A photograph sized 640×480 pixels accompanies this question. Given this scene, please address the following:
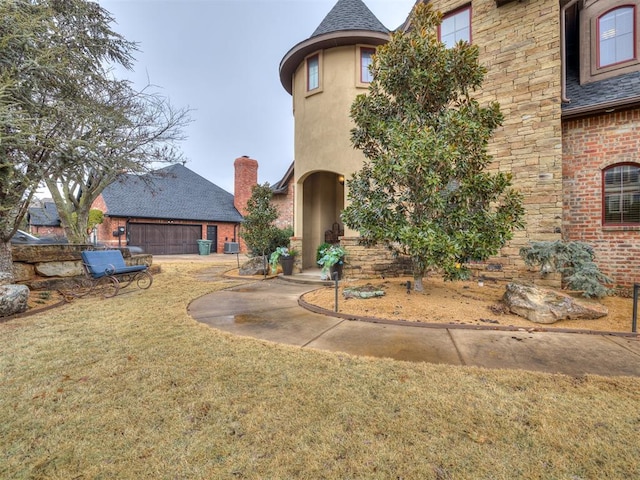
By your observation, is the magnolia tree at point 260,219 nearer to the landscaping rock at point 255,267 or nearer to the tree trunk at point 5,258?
Answer: the landscaping rock at point 255,267

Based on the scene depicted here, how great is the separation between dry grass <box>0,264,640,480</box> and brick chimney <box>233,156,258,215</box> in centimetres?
2018

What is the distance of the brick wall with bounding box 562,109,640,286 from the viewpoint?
244 inches

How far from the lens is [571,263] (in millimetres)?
5820

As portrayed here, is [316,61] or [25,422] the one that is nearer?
[25,422]

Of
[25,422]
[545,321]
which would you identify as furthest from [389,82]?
[25,422]

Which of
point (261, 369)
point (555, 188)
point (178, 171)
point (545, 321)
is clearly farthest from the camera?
point (178, 171)

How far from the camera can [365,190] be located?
19.1 feet

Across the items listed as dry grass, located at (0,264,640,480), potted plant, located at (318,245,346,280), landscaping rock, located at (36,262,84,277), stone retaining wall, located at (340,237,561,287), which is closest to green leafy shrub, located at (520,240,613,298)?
stone retaining wall, located at (340,237,561,287)

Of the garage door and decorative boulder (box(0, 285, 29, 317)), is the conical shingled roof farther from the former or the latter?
the garage door

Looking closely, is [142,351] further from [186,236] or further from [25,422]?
[186,236]

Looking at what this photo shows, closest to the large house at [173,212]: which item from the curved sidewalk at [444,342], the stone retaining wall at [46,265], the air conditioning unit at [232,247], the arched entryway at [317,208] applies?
the air conditioning unit at [232,247]

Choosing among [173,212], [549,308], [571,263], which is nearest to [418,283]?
[549,308]

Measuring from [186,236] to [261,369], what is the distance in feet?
68.3

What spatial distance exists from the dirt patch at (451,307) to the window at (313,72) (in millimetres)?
6690
